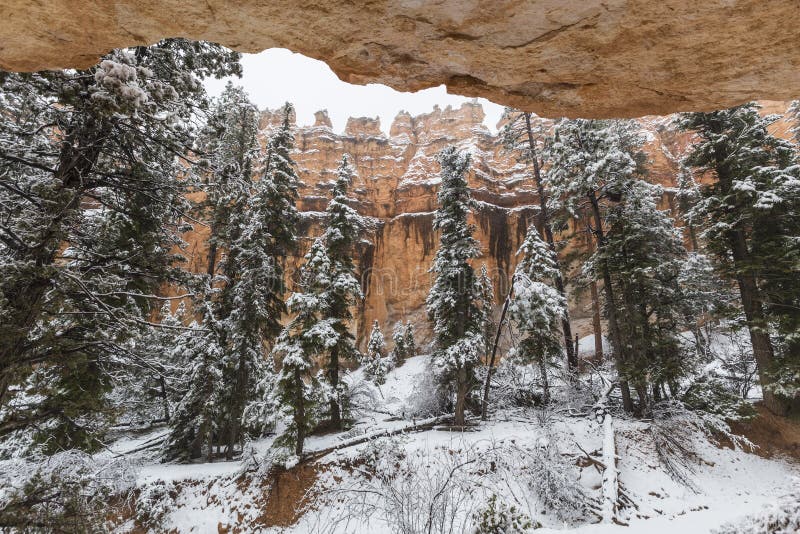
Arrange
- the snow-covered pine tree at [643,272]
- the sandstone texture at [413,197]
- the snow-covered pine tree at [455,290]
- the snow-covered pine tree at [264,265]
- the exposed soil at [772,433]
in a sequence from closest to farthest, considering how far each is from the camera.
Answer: the exposed soil at [772,433], the snow-covered pine tree at [643,272], the snow-covered pine tree at [455,290], the snow-covered pine tree at [264,265], the sandstone texture at [413,197]

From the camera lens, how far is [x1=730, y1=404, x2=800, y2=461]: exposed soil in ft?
34.7

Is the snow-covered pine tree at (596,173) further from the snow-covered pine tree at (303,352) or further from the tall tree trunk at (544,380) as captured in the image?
the snow-covered pine tree at (303,352)

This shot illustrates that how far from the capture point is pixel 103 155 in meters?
5.87

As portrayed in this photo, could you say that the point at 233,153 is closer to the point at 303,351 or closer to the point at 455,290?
the point at 303,351

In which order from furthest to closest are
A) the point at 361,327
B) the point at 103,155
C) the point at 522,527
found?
the point at 361,327
the point at 103,155
the point at 522,527

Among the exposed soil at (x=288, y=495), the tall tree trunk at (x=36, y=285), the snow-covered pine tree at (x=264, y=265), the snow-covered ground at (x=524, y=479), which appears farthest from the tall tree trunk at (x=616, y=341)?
the tall tree trunk at (x=36, y=285)

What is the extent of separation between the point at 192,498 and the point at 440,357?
368 inches

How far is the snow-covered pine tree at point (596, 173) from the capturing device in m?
12.8

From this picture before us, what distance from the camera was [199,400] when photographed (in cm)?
1345

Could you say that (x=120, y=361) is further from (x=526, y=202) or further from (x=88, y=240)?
(x=526, y=202)

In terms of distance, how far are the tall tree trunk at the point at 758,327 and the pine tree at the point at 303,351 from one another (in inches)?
530

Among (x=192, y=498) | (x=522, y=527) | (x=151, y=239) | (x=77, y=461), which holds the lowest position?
(x=192, y=498)

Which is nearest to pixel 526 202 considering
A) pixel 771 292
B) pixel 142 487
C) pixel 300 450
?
pixel 771 292

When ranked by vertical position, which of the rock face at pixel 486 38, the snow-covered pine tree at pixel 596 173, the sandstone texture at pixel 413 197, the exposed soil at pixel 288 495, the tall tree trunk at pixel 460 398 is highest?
the sandstone texture at pixel 413 197
